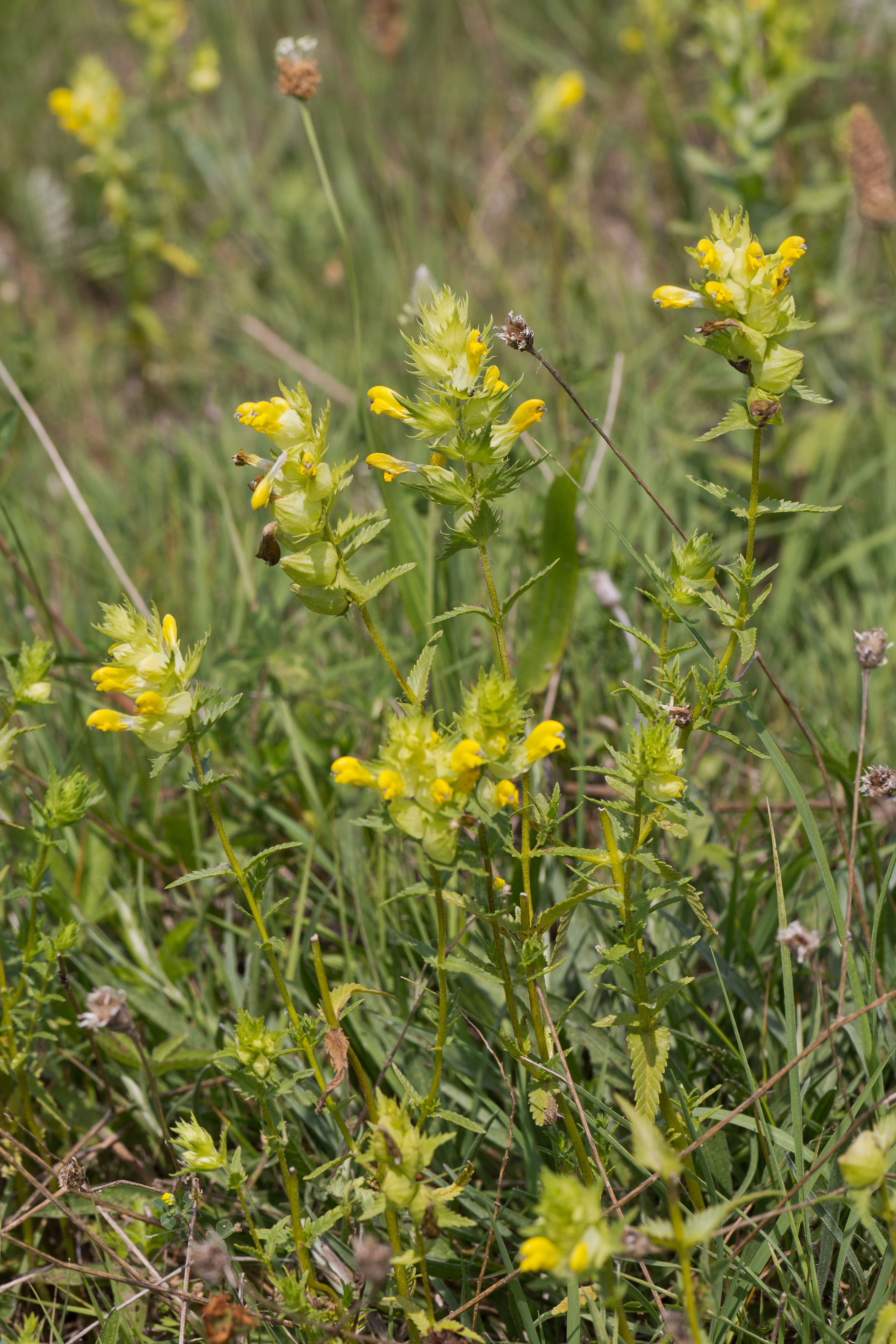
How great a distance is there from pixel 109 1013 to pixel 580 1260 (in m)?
0.81

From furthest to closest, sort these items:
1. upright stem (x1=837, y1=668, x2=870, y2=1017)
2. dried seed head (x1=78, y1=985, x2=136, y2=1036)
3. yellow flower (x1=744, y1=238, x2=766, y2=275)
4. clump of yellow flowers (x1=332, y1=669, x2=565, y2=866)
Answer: dried seed head (x1=78, y1=985, x2=136, y2=1036)
upright stem (x1=837, y1=668, x2=870, y2=1017)
yellow flower (x1=744, y1=238, x2=766, y2=275)
clump of yellow flowers (x1=332, y1=669, x2=565, y2=866)

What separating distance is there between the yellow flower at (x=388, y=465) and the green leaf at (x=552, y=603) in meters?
0.73

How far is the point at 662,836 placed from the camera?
1842 mm

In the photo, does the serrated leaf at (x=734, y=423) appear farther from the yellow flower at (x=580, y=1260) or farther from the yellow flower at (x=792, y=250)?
the yellow flower at (x=580, y=1260)

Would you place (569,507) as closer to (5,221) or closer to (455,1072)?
(455,1072)

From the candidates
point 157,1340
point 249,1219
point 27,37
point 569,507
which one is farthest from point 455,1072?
point 27,37

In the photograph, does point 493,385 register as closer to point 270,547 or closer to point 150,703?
point 270,547

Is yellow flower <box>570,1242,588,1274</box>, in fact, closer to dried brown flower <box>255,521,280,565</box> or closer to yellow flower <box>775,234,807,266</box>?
dried brown flower <box>255,521,280,565</box>

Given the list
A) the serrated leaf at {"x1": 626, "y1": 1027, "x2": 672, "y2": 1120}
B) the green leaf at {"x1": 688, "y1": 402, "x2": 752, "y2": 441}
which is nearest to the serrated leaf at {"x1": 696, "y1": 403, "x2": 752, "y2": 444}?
the green leaf at {"x1": 688, "y1": 402, "x2": 752, "y2": 441}

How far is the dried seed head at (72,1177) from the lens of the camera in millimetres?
1255

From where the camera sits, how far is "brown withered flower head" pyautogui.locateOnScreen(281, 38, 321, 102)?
1.84 metres

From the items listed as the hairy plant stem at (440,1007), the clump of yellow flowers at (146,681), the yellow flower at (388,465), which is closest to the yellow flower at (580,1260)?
the hairy plant stem at (440,1007)

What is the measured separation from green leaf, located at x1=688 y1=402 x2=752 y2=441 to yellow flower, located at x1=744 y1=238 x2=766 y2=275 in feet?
0.49

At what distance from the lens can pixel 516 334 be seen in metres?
1.32
